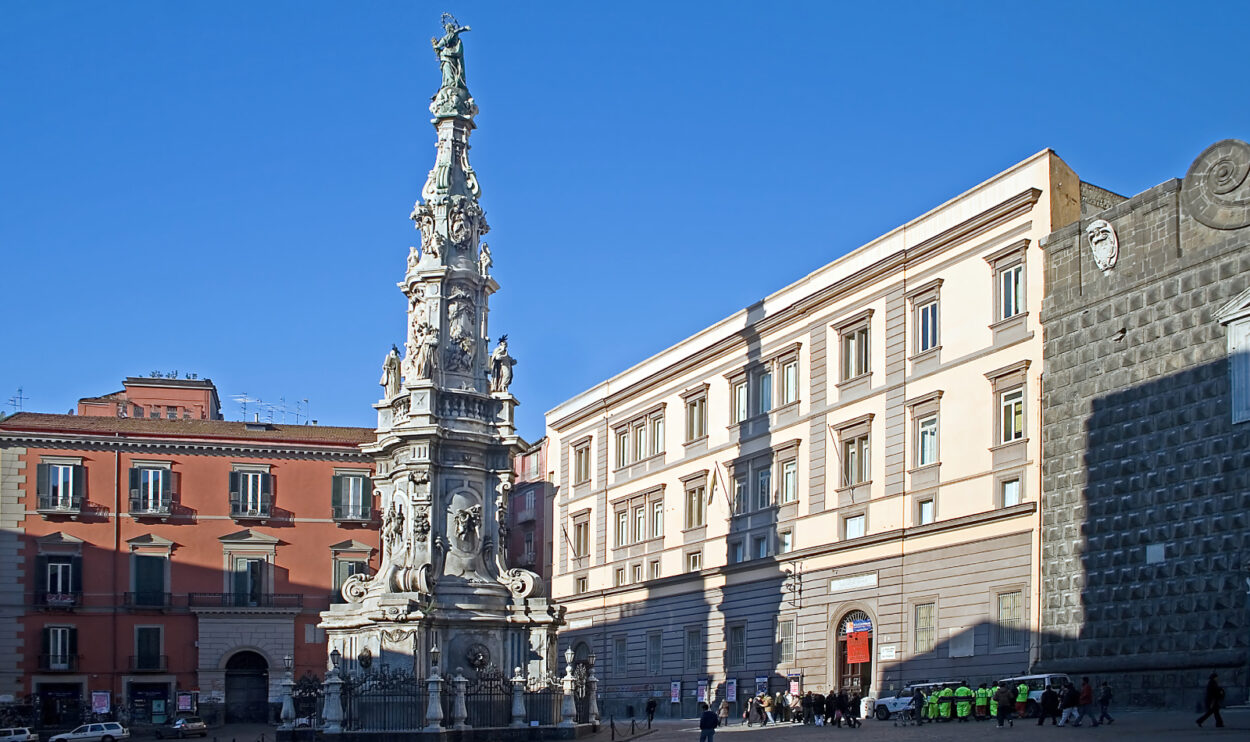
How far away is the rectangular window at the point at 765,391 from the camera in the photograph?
55875 mm

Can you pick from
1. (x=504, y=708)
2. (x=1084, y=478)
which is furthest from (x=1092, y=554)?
(x=504, y=708)

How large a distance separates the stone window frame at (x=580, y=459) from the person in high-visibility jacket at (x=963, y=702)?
31.0 meters

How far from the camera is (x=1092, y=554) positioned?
3944cm

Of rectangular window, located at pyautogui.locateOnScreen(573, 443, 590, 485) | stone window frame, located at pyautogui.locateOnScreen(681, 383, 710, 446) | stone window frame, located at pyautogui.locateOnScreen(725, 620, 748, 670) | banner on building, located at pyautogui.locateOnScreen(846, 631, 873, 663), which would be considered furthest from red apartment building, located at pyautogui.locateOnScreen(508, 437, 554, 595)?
banner on building, located at pyautogui.locateOnScreen(846, 631, 873, 663)

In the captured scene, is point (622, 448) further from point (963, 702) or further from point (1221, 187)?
point (1221, 187)

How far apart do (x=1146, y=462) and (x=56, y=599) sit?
45225mm

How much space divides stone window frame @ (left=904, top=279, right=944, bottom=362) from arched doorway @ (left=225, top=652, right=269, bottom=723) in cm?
3379

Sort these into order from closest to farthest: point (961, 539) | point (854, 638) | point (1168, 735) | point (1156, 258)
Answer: point (1168, 735) → point (1156, 258) → point (961, 539) → point (854, 638)

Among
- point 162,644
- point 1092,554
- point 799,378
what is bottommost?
point 162,644

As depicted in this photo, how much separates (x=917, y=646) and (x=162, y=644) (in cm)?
3431

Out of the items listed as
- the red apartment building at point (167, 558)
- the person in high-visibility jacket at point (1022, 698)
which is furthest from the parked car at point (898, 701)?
the red apartment building at point (167, 558)

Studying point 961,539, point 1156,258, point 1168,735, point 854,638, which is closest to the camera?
point 1168,735

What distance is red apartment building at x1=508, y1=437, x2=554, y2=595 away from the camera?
75.6m

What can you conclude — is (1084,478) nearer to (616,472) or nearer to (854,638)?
(854,638)
